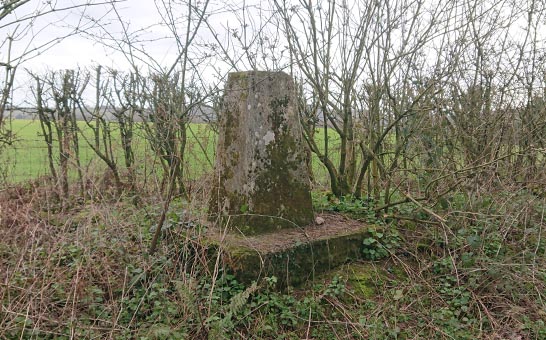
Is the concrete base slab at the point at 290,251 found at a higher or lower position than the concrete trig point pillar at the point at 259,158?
lower

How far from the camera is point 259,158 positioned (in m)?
4.36

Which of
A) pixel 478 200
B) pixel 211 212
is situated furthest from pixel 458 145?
pixel 211 212

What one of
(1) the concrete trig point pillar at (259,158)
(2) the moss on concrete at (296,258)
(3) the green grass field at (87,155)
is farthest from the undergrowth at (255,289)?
(3) the green grass field at (87,155)

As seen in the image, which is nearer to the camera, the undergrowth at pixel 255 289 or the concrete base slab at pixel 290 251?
the undergrowth at pixel 255 289

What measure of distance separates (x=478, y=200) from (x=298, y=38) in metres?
2.62

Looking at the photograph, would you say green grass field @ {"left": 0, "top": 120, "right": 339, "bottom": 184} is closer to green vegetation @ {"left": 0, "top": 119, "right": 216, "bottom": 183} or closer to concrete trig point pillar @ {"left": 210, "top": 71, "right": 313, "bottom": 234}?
green vegetation @ {"left": 0, "top": 119, "right": 216, "bottom": 183}

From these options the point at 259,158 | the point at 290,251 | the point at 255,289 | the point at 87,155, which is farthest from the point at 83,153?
the point at 255,289

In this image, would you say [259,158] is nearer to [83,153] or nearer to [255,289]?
[255,289]

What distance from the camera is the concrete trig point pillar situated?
14.3ft

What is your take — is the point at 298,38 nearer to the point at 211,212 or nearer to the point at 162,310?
the point at 211,212

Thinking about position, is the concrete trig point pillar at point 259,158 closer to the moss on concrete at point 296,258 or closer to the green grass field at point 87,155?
the moss on concrete at point 296,258

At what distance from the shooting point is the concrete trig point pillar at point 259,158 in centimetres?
434

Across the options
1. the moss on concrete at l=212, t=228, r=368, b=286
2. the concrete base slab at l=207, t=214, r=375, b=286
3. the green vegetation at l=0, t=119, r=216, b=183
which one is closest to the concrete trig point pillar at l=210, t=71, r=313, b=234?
the concrete base slab at l=207, t=214, r=375, b=286

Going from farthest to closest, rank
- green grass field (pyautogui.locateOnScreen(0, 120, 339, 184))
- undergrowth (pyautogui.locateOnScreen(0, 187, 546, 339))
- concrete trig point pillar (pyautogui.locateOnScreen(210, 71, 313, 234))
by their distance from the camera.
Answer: green grass field (pyautogui.locateOnScreen(0, 120, 339, 184))
concrete trig point pillar (pyautogui.locateOnScreen(210, 71, 313, 234))
undergrowth (pyautogui.locateOnScreen(0, 187, 546, 339))
